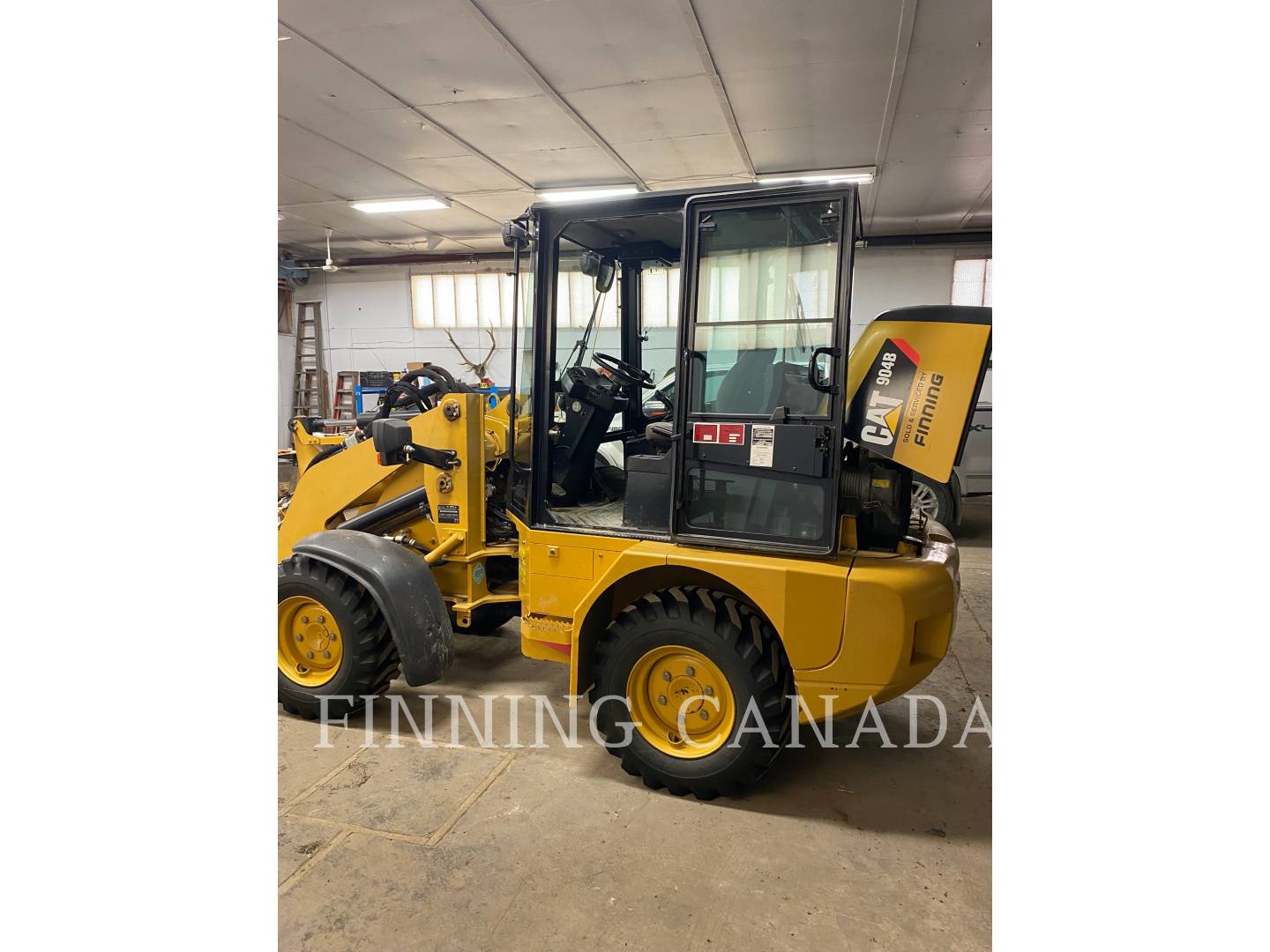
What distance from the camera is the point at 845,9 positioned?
438 cm

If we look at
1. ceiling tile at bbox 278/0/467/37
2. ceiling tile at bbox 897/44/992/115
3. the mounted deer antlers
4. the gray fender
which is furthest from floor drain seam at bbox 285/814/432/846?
the mounted deer antlers

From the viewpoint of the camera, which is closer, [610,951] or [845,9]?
[610,951]

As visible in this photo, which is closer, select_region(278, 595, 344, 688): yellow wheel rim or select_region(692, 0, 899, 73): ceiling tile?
select_region(278, 595, 344, 688): yellow wheel rim

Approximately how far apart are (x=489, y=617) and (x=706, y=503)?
2150mm

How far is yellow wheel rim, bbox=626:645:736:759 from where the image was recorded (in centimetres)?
291

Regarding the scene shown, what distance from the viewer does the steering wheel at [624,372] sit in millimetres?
3559

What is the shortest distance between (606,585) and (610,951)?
1.29 meters

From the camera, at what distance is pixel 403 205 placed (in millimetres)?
9344

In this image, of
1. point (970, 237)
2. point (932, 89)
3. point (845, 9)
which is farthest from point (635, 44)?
point (970, 237)

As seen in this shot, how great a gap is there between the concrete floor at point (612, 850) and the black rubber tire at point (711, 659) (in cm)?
12

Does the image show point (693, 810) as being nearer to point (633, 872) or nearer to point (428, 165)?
point (633, 872)

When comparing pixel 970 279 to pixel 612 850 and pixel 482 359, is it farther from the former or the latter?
pixel 612 850

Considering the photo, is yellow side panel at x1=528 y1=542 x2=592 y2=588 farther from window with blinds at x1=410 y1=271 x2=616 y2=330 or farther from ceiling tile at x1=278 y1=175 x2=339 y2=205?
window with blinds at x1=410 y1=271 x2=616 y2=330

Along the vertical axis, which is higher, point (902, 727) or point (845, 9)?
point (845, 9)
